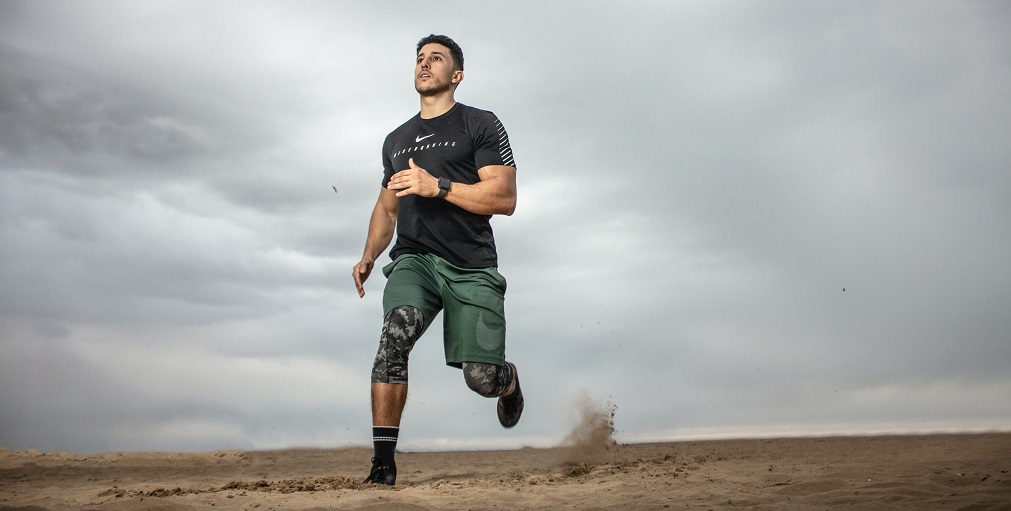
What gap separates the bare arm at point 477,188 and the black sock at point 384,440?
1397 millimetres

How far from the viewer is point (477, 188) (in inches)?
202

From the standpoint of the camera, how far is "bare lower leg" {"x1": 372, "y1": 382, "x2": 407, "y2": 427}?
4934 mm

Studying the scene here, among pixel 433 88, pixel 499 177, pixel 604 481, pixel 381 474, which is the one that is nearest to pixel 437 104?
pixel 433 88

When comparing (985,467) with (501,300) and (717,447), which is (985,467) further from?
(717,447)

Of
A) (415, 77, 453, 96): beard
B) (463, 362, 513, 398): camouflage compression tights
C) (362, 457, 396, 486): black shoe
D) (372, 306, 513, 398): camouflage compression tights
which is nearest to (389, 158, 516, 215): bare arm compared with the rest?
(415, 77, 453, 96): beard

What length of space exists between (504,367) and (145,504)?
7.41ft

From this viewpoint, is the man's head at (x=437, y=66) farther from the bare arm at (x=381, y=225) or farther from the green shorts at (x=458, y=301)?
the green shorts at (x=458, y=301)

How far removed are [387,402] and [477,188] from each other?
140 cm

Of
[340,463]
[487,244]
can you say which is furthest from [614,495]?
[340,463]

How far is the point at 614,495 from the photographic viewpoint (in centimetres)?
464

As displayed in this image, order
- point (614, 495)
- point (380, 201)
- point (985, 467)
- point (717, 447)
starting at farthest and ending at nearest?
point (717, 447)
point (380, 201)
point (985, 467)
point (614, 495)

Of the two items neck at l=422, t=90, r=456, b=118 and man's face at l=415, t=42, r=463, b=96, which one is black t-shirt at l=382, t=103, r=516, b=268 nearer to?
neck at l=422, t=90, r=456, b=118

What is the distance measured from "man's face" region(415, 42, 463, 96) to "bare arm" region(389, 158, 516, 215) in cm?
57

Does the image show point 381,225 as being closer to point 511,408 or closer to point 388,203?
point 388,203
